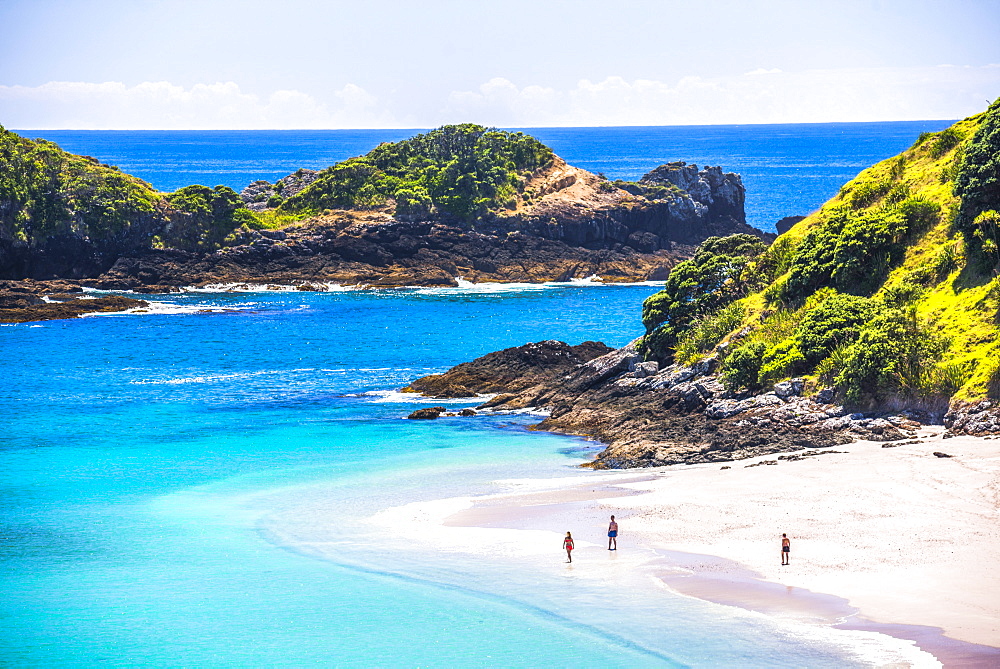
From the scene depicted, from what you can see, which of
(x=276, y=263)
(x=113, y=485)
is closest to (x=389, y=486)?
(x=113, y=485)

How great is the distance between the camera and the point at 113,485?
4591 centimetres

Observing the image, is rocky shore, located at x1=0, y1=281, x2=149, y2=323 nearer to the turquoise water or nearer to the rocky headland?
the rocky headland

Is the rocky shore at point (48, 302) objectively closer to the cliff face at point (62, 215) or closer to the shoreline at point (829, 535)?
the cliff face at point (62, 215)

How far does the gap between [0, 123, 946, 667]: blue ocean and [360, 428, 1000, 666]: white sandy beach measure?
68 cm

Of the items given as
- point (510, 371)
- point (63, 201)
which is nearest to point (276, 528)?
point (510, 371)

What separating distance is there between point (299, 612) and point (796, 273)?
113 feet

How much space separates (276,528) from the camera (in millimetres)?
38844

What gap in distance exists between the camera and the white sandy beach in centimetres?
2792

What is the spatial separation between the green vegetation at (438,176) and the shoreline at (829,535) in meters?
85.1

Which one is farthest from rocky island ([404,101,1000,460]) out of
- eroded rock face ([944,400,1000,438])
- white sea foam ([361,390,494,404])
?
white sea foam ([361,390,494,404])

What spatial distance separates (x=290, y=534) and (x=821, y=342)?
25.5 metres

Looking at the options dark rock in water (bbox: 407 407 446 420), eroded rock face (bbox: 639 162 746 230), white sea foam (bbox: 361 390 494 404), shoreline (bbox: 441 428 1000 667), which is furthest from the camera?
eroded rock face (bbox: 639 162 746 230)

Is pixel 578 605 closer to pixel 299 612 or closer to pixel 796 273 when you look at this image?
pixel 299 612

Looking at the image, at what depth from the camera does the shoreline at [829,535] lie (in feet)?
89.1
